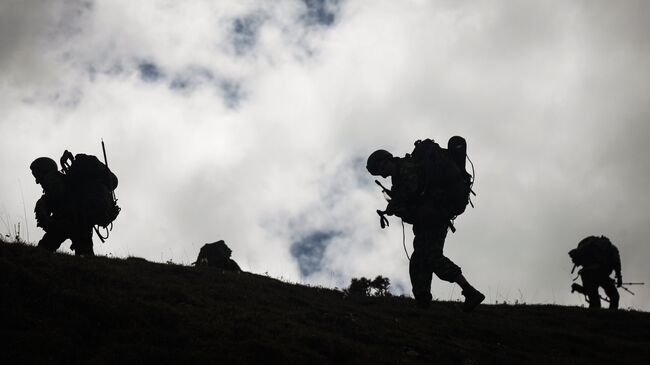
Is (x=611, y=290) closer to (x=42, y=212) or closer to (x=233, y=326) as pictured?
(x=233, y=326)

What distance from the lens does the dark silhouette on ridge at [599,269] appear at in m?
22.0

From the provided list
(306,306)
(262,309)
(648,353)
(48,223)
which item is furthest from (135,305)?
(648,353)

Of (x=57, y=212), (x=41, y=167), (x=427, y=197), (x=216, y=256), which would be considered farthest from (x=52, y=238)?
(x=427, y=197)

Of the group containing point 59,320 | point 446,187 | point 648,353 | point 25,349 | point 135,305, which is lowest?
point 25,349

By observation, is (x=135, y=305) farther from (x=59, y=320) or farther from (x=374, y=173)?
(x=374, y=173)

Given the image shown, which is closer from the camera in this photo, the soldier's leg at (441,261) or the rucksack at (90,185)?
the soldier's leg at (441,261)

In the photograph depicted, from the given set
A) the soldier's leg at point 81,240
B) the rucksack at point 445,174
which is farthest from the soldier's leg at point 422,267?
the soldier's leg at point 81,240

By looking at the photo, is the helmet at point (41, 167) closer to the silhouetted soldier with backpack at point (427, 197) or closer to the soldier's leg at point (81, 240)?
the soldier's leg at point (81, 240)

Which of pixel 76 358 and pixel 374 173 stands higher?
pixel 374 173

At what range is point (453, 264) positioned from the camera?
1390cm

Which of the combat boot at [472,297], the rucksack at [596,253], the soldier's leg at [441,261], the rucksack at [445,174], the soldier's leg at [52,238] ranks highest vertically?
the rucksack at [596,253]

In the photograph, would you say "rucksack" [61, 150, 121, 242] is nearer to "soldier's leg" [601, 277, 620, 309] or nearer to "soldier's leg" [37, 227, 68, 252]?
"soldier's leg" [37, 227, 68, 252]

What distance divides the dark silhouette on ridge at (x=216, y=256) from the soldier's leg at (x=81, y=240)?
5.73m

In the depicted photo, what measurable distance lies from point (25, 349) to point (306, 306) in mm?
6581
